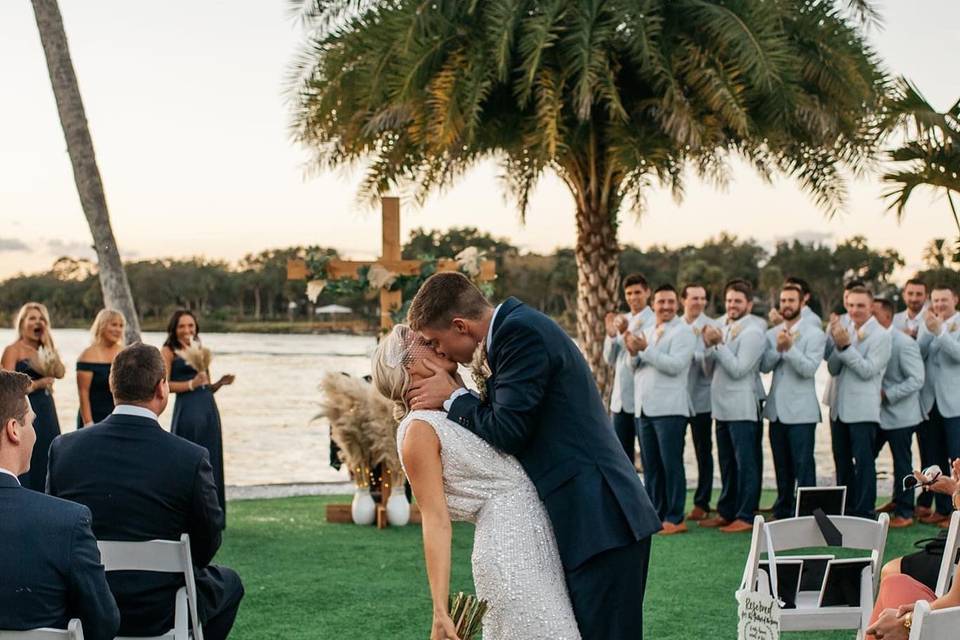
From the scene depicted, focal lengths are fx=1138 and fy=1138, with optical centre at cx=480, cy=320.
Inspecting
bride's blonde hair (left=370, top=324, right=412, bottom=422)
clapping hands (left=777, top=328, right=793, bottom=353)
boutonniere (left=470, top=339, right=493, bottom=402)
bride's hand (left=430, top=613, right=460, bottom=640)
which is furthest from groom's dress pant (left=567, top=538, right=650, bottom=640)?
clapping hands (left=777, top=328, right=793, bottom=353)

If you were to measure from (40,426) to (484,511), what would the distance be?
6650 mm

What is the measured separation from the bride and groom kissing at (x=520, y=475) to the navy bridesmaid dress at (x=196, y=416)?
6.24 meters

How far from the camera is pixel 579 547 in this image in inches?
135

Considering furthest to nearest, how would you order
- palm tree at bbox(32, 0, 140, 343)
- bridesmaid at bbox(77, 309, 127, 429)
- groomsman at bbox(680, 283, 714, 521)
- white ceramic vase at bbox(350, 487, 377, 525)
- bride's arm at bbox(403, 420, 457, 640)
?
palm tree at bbox(32, 0, 140, 343)
white ceramic vase at bbox(350, 487, 377, 525)
groomsman at bbox(680, 283, 714, 521)
bridesmaid at bbox(77, 309, 127, 429)
bride's arm at bbox(403, 420, 457, 640)

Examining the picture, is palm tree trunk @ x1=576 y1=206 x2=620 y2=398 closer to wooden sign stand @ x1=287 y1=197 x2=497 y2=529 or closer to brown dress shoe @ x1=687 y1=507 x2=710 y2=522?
wooden sign stand @ x1=287 y1=197 x2=497 y2=529

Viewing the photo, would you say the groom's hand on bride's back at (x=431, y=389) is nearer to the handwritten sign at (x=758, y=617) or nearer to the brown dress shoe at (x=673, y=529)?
the handwritten sign at (x=758, y=617)

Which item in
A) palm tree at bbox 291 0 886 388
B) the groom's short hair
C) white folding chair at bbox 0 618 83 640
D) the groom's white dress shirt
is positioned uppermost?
palm tree at bbox 291 0 886 388

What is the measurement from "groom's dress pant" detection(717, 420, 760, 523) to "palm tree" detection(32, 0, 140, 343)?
5975 mm

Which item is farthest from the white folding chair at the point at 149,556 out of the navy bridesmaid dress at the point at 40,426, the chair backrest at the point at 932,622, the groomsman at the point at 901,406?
the groomsman at the point at 901,406

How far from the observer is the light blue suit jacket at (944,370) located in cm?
1009

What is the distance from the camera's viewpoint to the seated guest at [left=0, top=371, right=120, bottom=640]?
327 cm

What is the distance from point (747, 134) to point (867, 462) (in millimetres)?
4292

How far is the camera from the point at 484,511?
11.5 feet

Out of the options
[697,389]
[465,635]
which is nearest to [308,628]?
[465,635]
